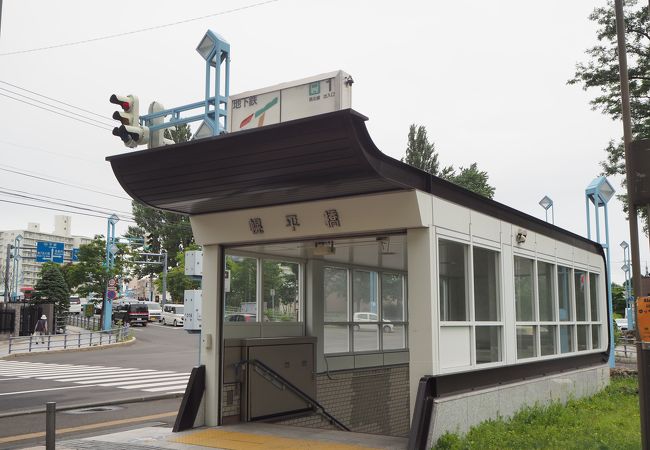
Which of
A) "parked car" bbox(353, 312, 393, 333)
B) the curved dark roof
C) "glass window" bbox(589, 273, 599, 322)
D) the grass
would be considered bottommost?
the grass

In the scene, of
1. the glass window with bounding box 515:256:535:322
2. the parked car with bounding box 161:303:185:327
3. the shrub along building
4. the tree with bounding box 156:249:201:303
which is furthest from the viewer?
the tree with bounding box 156:249:201:303

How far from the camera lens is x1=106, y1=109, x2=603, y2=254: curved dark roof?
7477mm

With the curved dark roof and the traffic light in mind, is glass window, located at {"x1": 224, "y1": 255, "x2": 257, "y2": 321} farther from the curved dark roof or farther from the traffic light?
Answer: the traffic light

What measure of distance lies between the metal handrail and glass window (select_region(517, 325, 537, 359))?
12.4 ft

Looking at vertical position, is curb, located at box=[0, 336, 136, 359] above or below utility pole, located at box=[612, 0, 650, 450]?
below

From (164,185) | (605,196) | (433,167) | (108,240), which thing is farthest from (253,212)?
(433,167)

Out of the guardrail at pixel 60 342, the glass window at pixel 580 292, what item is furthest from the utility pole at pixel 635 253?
the guardrail at pixel 60 342

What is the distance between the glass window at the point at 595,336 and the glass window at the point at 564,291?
1939 millimetres

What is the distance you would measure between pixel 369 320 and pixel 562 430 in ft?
19.2

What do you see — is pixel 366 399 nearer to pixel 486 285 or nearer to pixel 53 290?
pixel 486 285

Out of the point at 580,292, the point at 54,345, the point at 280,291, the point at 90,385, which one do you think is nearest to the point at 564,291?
the point at 580,292

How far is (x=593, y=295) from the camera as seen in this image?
Result: 56.6 ft

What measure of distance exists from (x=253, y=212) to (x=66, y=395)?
28.6 feet

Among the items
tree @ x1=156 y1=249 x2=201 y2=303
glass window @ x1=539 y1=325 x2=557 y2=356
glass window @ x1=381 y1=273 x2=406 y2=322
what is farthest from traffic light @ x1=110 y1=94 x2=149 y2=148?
tree @ x1=156 y1=249 x2=201 y2=303
